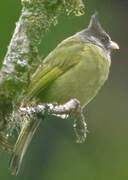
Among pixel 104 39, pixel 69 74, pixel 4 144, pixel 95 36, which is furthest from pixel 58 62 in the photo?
pixel 4 144

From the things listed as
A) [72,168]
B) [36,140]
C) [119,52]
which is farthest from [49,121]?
[119,52]

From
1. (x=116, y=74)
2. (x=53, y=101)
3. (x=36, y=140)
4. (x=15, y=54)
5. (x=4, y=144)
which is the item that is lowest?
(x=4, y=144)

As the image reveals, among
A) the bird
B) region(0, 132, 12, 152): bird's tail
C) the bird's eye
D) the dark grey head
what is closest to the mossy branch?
region(0, 132, 12, 152): bird's tail

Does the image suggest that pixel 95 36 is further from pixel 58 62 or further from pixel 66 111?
pixel 66 111

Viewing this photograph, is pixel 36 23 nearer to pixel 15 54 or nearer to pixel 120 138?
pixel 15 54

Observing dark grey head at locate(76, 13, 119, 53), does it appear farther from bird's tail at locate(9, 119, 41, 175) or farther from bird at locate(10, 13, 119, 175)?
bird's tail at locate(9, 119, 41, 175)

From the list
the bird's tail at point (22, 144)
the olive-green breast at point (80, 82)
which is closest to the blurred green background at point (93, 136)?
the olive-green breast at point (80, 82)
